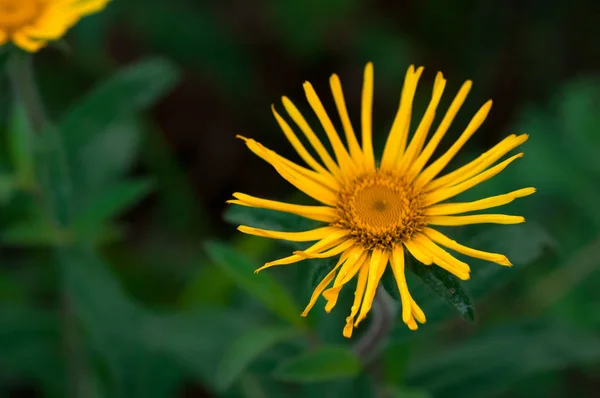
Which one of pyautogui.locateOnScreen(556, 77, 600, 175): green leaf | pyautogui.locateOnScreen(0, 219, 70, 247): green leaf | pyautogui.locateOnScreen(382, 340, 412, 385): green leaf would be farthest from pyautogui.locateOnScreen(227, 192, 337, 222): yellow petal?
pyautogui.locateOnScreen(556, 77, 600, 175): green leaf

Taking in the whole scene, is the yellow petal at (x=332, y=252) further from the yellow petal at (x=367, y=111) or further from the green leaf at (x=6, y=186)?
the green leaf at (x=6, y=186)

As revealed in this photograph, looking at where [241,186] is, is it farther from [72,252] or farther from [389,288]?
[389,288]

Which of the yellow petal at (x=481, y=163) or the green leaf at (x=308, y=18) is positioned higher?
the green leaf at (x=308, y=18)

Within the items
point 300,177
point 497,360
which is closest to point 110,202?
point 300,177

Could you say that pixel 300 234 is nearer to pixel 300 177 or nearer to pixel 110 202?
pixel 300 177

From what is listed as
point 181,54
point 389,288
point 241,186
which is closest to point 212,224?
point 241,186

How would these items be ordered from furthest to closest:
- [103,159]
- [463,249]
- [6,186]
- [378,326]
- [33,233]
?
[103,159] < [33,233] < [6,186] < [378,326] < [463,249]

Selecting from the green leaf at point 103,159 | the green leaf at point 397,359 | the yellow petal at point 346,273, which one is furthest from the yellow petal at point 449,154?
the green leaf at point 103,159
